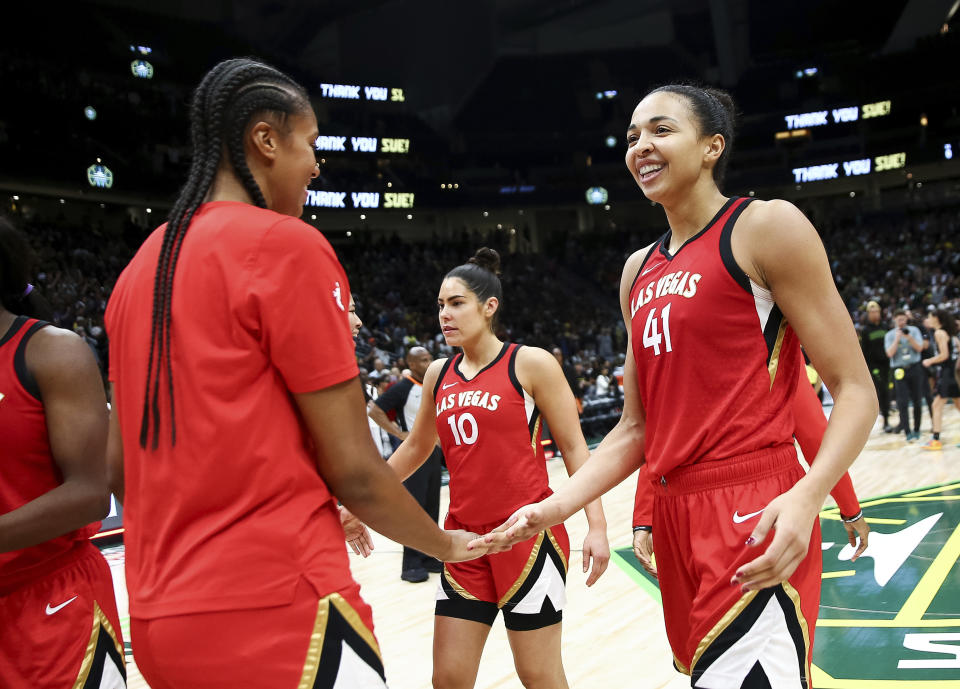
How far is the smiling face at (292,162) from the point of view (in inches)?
63.9

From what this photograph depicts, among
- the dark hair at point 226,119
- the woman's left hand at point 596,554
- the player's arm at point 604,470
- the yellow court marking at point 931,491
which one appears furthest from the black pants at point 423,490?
the dark hair at point 226,119

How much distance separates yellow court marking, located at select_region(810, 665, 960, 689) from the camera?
3887 millimetres

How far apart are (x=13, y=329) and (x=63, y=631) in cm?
74

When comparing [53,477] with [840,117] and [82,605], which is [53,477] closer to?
[82,605]

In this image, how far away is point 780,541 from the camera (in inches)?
64.7

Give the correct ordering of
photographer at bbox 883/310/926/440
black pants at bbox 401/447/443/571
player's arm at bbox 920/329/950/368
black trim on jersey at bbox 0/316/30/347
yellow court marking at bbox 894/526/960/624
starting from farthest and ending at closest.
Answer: photographer at bbox 883/310/926/440 → player's arm at bbox 920/329/950/368 → black pants at bbox 401/447/443/571 → yellow court marking at bbox 894/526/960/624 → black trim on jersey at bbox 0/316/30/347

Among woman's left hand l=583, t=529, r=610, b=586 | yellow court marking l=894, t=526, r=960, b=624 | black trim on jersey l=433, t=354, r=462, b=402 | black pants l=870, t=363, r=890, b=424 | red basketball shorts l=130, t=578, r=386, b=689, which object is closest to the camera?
red basketball shorts l=130, t=578, r=386, b=689

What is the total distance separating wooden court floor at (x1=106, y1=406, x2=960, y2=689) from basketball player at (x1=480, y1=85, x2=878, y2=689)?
2.45 metres

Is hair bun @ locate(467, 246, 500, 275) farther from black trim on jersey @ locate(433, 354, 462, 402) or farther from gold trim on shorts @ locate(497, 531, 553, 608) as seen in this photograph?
gold trim on shorts @ locate(497, 531, 553, 608)

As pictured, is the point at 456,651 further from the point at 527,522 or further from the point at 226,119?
the point at 226,119

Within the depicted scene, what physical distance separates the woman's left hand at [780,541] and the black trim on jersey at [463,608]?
173 cm

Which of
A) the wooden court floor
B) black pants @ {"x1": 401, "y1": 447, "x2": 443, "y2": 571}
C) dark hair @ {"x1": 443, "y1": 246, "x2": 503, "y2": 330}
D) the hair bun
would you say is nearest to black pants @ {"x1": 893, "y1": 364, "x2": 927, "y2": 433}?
the wooden court floor

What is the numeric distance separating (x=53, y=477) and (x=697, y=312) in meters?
1.63

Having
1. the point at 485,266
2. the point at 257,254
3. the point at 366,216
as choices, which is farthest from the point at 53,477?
the point at 366,216
